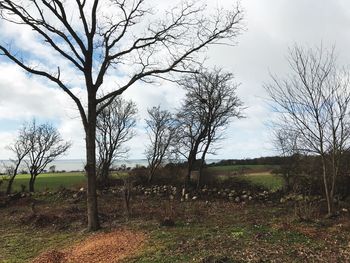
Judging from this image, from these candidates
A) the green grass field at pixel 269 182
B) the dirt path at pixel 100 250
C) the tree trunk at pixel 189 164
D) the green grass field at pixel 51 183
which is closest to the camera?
the dirt path at pixel 100 250

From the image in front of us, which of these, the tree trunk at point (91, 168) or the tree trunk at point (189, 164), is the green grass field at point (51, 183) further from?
the tree trunk at point (91, 168)

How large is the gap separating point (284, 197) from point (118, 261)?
13.8 m

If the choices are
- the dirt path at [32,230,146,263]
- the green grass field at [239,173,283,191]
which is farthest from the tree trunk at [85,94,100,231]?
the green grass field at [239,173,283,191]

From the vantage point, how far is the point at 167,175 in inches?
1181

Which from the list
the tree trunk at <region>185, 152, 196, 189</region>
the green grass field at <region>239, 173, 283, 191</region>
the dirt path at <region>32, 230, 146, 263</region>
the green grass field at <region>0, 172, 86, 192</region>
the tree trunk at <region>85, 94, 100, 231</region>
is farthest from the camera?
the green grass field at <region>0, 172, 86, 192</region>

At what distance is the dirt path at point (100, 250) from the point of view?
10367mm

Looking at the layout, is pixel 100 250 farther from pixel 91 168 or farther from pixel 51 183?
pixel 51 183

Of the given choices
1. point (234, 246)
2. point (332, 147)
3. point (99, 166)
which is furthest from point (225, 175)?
point (234, 246)

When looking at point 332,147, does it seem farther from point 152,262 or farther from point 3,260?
point 3,260

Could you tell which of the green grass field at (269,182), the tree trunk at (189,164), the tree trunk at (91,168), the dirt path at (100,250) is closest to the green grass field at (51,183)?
the tree trunk at (189,164)

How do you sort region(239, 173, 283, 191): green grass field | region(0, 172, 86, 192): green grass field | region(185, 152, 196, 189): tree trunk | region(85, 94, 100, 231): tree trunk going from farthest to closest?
1. region(0, 172, 86, 192): green grass field
2. region(185, 152, 196, 189): tree trunk
3. region(239, 173, 283, 191): green grass field
4. region(85, 94, 100, 231): tree trunk

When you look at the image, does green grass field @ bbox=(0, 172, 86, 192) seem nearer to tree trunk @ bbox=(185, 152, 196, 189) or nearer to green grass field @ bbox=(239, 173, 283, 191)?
tree trunk @ bbox=(185, 152, 196, 189)

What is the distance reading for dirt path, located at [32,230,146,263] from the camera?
34.0 ft

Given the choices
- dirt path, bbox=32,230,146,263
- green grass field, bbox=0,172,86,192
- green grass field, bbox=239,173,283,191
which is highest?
green grass field, bbox=0,172,86,192
